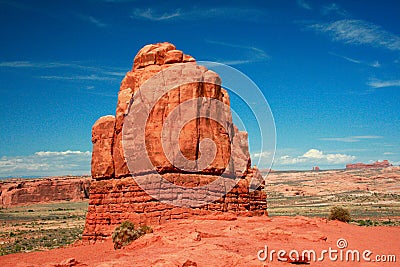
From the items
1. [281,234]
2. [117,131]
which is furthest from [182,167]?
[281,234]

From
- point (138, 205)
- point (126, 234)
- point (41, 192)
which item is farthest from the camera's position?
point (41, 192)

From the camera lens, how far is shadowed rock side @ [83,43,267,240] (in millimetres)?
24250

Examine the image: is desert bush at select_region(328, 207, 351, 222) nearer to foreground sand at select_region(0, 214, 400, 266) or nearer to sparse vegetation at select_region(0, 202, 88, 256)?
foreground sand at select_region(0, 214, 400, 266)

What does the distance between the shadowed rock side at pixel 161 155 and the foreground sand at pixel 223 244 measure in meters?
1.53

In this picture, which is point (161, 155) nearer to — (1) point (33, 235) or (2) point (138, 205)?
(2) point (138, 205)

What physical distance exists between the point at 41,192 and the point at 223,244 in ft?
319

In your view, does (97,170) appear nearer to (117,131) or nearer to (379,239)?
(117,131)

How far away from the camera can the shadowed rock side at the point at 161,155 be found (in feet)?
79.6

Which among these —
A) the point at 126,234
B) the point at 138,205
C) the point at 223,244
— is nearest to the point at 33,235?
the point at 138,205

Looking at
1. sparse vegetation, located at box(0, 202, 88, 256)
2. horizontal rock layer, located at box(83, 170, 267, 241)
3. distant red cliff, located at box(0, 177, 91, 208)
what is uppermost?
horizontal rock layer, located at box(83, 170, 267, 241)

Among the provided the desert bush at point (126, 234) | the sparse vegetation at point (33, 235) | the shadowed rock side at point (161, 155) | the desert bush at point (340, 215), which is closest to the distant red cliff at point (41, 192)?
the sparse vegetation at point (33, 235)

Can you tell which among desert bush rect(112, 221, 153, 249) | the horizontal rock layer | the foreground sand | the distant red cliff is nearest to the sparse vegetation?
the horizontal rock layer

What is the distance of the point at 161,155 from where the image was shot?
24438mm

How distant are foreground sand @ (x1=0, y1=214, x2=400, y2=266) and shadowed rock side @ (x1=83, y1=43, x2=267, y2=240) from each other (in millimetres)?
1534
